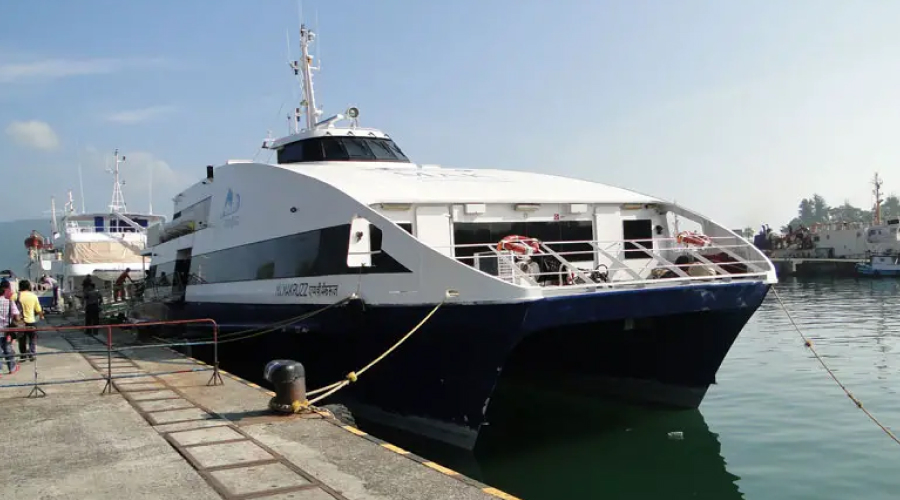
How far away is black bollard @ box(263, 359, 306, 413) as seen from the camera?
780cm

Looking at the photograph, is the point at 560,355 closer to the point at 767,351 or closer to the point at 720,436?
the point at 720,436

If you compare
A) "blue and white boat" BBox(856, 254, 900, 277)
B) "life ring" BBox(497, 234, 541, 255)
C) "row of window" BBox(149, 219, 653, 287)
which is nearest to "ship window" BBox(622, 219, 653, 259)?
"row of window" BBox(149, 219, 653, 287)

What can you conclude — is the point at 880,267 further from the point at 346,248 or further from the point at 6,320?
the point at 6,320

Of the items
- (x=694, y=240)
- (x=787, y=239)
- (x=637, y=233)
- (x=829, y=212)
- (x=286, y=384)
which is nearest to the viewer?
(x=286, y=384)

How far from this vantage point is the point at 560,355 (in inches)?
450

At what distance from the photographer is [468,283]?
26.8 feet

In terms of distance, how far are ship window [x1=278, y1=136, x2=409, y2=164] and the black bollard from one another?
21.7 feet

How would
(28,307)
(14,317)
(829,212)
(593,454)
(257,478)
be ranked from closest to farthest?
(257,478)
(593,454)
(14,317)
(28,307)
(829,212)

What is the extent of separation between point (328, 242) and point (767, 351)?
39.0 ft

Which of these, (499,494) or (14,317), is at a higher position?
(14,317)

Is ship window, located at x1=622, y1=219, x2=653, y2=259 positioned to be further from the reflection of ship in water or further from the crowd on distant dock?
the crowd on distant dock

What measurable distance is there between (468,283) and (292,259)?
385cm

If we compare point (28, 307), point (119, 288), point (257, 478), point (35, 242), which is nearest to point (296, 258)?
point (28, 307)

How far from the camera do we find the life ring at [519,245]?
9.16 m
